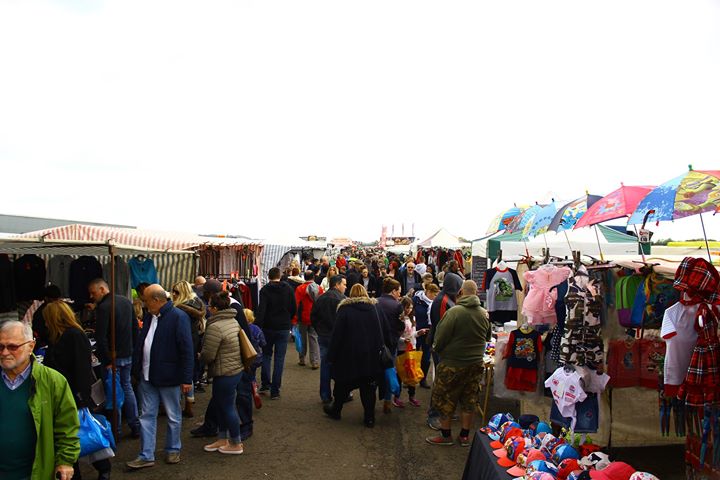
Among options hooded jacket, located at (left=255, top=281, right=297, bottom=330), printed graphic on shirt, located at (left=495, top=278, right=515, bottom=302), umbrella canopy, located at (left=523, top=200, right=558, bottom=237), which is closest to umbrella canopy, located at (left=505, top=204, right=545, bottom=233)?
umbrella canopy, located at (left=523, top=200, right=558, bottom=237)

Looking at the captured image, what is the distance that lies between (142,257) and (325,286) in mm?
4738

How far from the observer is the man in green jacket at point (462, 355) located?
5.04 meters

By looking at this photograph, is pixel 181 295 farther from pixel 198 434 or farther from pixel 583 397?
pixel 583 397

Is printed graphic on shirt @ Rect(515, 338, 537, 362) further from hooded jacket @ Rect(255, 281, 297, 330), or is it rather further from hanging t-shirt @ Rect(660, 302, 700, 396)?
hooded jacket @ Rect(255, 281, 297, 330)

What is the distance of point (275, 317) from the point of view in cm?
655

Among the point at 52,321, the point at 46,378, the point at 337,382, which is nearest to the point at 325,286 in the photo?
the point at 337,382

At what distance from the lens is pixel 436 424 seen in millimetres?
5734

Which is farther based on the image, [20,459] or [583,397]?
[583,397]

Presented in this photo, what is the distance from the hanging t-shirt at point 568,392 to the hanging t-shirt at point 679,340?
820mm

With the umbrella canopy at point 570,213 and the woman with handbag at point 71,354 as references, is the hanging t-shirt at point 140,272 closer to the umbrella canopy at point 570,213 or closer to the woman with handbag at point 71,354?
→ the woman with handbag at point 71,354

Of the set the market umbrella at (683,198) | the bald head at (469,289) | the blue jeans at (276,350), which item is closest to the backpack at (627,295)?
the market umbrella at (683,198)

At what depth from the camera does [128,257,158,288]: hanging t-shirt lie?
293 inches

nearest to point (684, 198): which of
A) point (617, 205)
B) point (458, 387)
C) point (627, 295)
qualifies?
point (617, 205)

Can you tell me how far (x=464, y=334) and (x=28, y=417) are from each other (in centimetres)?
381
